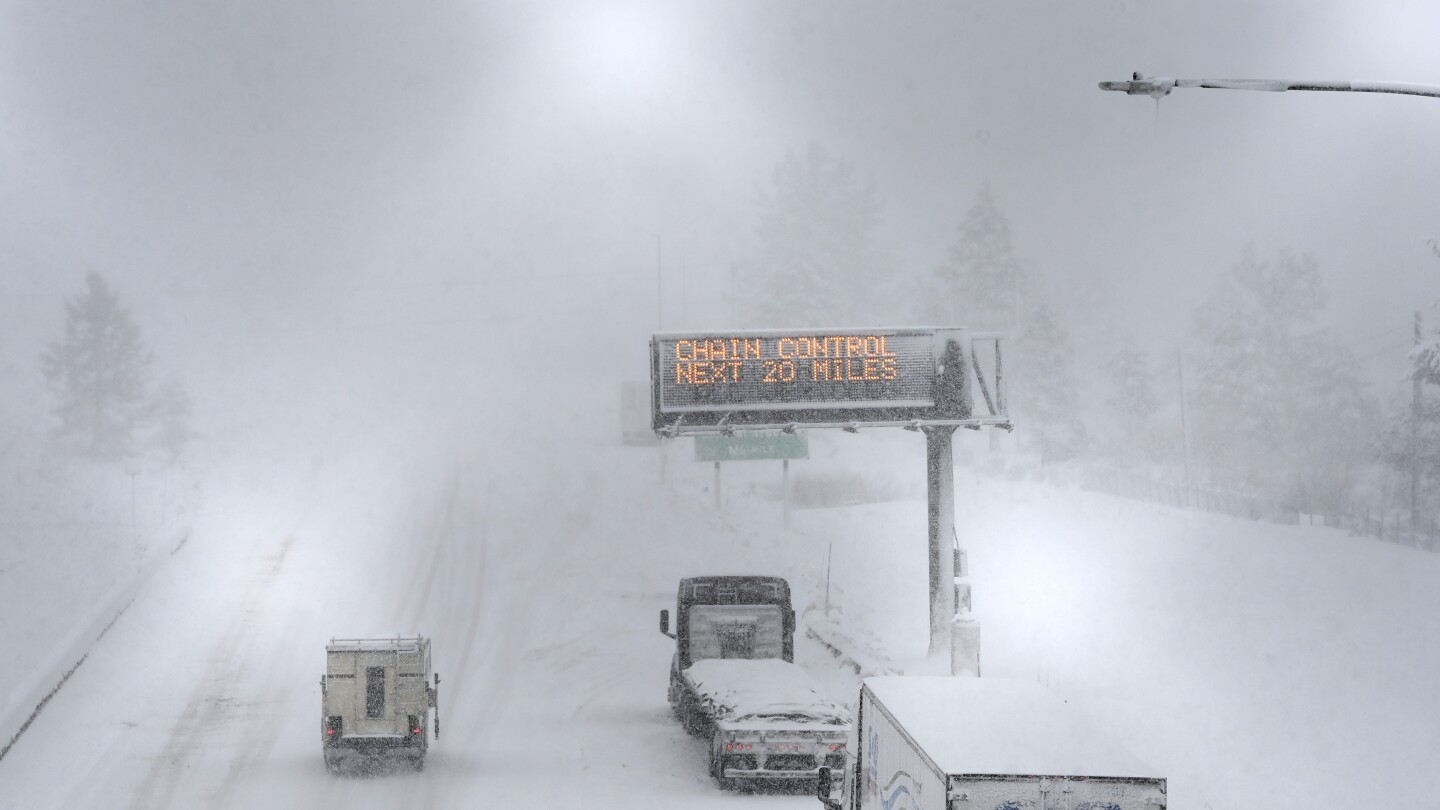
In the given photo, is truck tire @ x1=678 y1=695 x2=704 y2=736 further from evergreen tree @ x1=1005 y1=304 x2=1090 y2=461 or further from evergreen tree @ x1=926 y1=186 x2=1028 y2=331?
evergreen tree @ x1=926 y1=186 x2=1028 y2=331

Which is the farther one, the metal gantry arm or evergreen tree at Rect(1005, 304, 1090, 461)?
evergreen tree at Rect(1005, 304, 1090, 461)

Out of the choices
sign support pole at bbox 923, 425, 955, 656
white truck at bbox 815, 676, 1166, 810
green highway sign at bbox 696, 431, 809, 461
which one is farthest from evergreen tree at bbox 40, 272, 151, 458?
white truck at bbox 815, 676, 1166, 810

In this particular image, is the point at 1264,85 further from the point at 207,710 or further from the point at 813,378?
the point at 207,710

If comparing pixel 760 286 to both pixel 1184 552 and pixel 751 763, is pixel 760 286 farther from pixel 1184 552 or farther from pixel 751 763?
pixel 751 763

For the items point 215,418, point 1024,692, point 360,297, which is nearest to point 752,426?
point 1024,692

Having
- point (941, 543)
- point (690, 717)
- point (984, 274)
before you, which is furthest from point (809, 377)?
point (984, 274)

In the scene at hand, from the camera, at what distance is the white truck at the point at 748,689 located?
68.8 ft

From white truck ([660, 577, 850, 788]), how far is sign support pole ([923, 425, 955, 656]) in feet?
15.2

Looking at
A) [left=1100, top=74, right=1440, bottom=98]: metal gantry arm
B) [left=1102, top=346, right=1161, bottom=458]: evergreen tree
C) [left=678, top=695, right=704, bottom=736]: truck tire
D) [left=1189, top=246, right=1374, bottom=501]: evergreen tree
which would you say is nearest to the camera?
[left=1100, top=74, right=1440, bottom=98]: metal gantry arm

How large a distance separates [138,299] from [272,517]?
123874mm

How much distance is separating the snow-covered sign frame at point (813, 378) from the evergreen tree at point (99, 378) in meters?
67.1

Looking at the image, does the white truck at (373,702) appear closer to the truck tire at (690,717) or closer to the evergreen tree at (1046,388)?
the truck tire at (690,717)

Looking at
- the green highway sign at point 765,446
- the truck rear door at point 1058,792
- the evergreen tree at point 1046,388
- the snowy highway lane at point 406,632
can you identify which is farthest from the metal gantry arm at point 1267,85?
the evergreen tree at point 1046,388

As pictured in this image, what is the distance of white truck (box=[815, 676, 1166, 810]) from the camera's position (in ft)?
32.9
